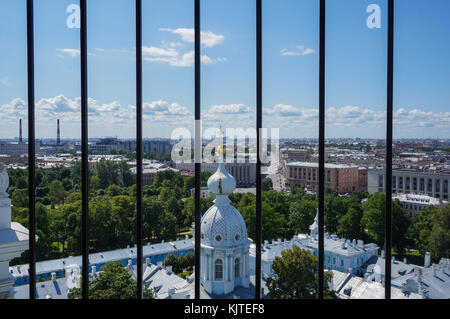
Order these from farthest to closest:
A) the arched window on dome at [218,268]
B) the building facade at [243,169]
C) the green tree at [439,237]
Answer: the green tree at [439,237] < the arched window on dome at [218,268] < the building facade at [243,169]

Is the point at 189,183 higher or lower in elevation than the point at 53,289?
higher

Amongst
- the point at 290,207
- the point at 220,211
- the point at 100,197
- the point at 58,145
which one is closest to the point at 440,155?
the point at 290,207

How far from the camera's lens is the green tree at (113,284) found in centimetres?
976

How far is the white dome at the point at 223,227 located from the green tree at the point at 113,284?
7.70ft

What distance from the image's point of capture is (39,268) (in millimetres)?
11633

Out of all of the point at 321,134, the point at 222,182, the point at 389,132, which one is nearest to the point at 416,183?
the point at 222,182

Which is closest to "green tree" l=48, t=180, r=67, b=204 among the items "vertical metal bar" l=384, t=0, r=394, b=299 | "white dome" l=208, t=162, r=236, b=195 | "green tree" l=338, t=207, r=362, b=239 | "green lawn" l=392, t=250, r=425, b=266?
"white dome" l=208, t=162, r=236, b=195

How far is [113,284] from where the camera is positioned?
10.1 metres

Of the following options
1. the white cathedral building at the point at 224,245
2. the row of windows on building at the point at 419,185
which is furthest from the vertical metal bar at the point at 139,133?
the white cathedral building at the point at 224,245

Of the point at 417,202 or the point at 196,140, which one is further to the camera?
the point at 417,202

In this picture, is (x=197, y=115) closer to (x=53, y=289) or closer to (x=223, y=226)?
(x=223, y=226)

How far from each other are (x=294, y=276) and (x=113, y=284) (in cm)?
487

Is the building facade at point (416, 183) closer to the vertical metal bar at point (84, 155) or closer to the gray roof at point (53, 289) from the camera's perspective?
the vertical metal bar at point (84, 155)
